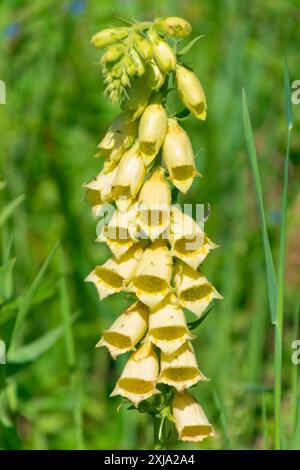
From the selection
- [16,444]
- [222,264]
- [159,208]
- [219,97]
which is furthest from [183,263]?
[219,97]

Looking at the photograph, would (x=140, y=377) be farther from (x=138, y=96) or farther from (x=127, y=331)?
(x=138, y=96)

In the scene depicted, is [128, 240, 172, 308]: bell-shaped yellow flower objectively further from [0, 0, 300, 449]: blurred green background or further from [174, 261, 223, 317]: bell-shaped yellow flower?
[0, 0, 300, 449]: blurred green background

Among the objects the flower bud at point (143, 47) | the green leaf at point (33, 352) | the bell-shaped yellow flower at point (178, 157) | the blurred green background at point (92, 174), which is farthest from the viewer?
the blurred green background at point (92, 174)

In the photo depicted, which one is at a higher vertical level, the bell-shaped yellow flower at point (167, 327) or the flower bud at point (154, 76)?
the flower bud at point (154, 76)

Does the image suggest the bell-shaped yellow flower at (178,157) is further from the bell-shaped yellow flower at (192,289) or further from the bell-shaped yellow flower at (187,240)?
the bell-shaped yellow flower at (192,289)

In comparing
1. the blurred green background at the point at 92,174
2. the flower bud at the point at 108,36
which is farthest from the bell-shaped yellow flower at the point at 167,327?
the blurred green background at the point at 92,174

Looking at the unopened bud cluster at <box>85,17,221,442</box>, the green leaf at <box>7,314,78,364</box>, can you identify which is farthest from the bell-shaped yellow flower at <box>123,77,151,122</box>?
the green leaf at <box>7,314,78,364</box>
